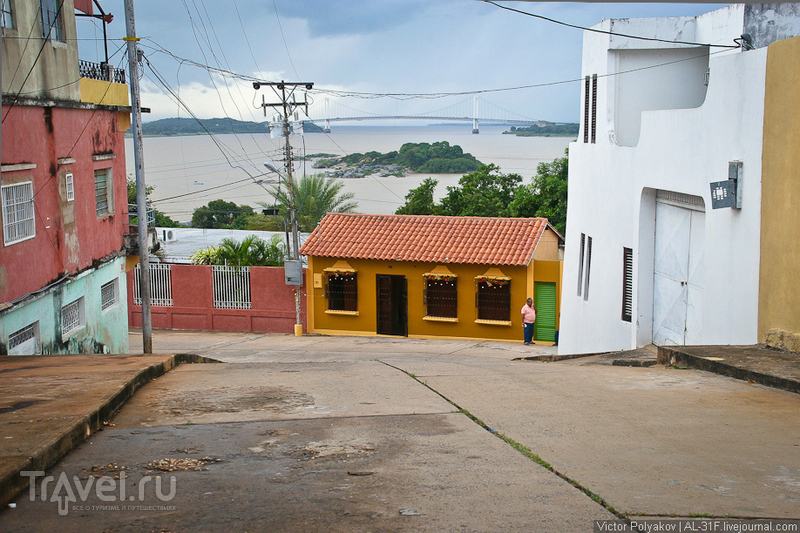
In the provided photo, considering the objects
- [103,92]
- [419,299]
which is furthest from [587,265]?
[103,92]

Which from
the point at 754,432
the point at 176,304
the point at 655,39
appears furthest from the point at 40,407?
the point at 176,304

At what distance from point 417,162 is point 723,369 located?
309ft

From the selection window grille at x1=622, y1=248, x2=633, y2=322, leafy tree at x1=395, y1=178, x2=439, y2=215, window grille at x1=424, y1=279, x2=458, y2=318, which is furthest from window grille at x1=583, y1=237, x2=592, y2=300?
leafy tree at x1=395, y1=178, x2=439, y2=215

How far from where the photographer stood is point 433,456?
4781 millimetres

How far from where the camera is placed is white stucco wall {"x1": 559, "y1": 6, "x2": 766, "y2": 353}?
8.70 metres

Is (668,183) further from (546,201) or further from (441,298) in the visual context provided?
(546,201)

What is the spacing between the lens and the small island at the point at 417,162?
92875 millimetres

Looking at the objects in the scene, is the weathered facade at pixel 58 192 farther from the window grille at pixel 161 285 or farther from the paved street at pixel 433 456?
the window grille at pixel 161 285

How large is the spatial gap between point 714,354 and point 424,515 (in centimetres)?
568

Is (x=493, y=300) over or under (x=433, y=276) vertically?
under

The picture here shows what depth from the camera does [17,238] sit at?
11516mm

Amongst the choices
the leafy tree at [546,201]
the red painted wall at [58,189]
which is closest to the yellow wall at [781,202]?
the red painted wall at [58,189]

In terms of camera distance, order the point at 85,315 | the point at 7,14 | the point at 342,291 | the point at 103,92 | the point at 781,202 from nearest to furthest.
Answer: the point at 781,202 → the point at 7,14 → the point at 85,315 → the point at 103,92 → the point at 342,291

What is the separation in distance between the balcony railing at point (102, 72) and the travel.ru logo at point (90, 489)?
482 inches
